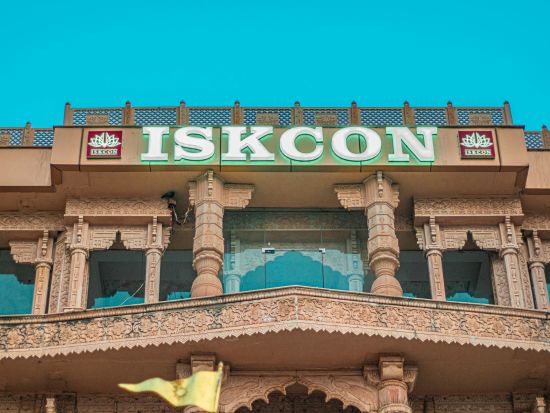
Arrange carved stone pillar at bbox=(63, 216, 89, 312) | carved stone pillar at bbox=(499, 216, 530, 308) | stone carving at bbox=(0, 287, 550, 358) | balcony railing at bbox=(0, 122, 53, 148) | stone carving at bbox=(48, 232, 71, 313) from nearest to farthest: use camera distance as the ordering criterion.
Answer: stone carving at bbox=(0, 287, 550, 358) < carved stone pillar at bbox=(63, 216, 89, 312) < carved stone pillar at bbox=(499, 216, 530, 308) < stone carving at bbox=(48, 232, 71, 313) < balcony railing at bbox=(0, 122, 53, 148)

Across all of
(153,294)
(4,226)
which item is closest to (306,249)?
(153,294)

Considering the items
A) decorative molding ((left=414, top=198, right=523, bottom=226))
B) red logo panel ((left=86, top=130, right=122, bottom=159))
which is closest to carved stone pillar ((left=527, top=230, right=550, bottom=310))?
decorative molding ((left=414, top=198, right=523, bottom=226))

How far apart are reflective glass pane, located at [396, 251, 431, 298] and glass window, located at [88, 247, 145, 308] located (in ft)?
20.2

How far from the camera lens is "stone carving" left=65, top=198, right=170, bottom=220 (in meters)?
29.8

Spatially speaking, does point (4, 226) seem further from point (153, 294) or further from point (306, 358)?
point (306, 358)

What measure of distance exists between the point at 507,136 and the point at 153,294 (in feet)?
29.8

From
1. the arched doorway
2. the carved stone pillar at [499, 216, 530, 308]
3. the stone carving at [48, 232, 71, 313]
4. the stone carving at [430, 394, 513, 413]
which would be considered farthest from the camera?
the stone carving at [48, 232, 71, 313]

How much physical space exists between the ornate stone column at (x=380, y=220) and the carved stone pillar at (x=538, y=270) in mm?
3469

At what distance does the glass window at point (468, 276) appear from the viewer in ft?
96.0

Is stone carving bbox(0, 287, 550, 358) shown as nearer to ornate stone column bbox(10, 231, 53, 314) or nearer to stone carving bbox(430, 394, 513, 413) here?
stone carving bbox(430, 394, 513, 413)

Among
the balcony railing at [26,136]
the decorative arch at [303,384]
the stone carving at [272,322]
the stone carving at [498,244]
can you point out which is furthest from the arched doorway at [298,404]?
the balcony railing at [26,136]

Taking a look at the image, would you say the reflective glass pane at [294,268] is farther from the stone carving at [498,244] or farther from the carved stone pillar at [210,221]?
the stone carving at [498,244]

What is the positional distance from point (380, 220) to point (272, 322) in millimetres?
5258

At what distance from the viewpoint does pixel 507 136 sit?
29.7 m
